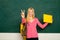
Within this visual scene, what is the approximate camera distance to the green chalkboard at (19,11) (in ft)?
6.23

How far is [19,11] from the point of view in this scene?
1899mm

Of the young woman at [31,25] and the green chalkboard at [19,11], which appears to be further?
the green chalkboard at [19,11]

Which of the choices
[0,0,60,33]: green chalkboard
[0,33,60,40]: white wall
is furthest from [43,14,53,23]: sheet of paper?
[0,33,60,40]: white wall

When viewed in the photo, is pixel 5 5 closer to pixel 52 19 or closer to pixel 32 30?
pixel 32 30

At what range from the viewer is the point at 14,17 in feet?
6.24

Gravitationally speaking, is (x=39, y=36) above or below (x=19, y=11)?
below

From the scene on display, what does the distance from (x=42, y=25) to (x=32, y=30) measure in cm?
16

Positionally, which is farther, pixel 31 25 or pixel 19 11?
pixel 19 11

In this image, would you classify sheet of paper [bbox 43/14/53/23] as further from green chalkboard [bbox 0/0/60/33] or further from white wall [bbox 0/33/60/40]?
white wall [bbox 0/33/60/40]

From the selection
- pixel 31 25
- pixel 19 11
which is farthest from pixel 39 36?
pixel 19 11

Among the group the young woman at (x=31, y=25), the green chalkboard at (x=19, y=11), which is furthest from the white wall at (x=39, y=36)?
the young woman at (x=31, y=25)

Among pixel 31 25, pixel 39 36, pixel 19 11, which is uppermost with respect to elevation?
pixel 19 11

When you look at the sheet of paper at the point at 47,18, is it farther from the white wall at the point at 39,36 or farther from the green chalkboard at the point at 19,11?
the white wall at the point at 39,36

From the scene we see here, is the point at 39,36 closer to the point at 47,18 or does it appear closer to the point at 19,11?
the point at 47,18
